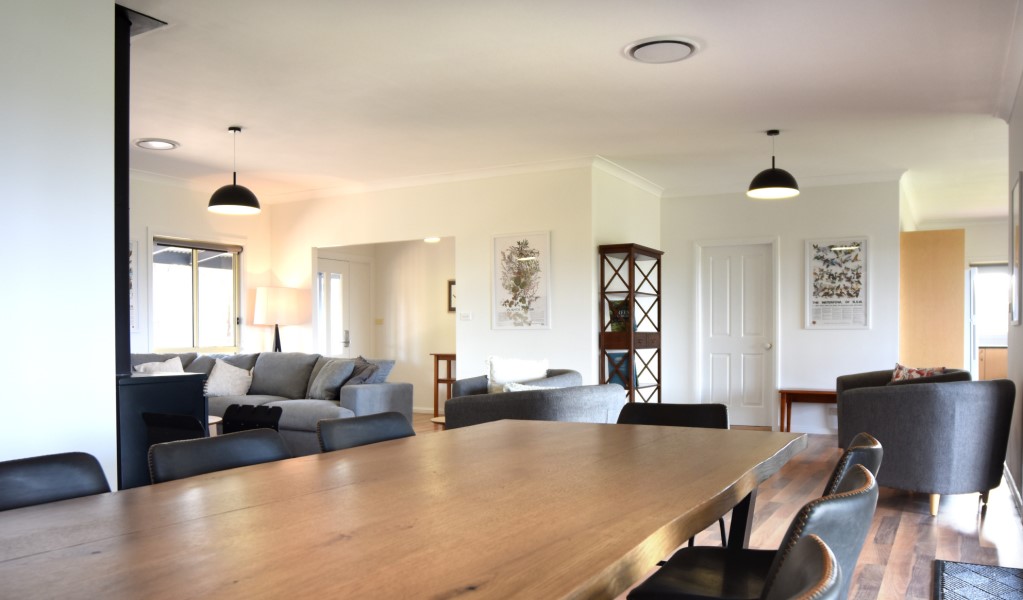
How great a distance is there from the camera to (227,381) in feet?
22.8

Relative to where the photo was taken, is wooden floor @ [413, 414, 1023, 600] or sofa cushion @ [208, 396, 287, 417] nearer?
wooden floor @ [413, 414, 1023, 600]

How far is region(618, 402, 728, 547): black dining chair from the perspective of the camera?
3.01 m

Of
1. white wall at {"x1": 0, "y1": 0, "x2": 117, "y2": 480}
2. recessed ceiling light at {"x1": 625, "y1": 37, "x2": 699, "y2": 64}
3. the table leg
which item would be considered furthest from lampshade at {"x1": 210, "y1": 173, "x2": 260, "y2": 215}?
the table leg

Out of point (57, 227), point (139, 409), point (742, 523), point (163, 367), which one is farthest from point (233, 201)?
point (742, 523)

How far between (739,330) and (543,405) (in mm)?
4310

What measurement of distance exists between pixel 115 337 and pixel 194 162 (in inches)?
164

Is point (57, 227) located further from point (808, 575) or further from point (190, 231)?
point (190, 231)

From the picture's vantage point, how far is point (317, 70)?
4.43 metres

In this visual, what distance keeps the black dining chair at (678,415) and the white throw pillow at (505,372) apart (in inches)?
86.3

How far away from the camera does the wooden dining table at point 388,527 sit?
1.07 metres

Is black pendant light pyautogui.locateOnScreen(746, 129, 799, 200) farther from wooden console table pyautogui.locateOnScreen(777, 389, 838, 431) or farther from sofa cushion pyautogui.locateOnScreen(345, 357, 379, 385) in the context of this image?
sofa cushion pyautogui.locateOnScreen(345, 357, 379, 385)

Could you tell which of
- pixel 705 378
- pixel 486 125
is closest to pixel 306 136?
pixel 486 125

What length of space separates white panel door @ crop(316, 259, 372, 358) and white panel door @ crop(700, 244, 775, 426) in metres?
4.32

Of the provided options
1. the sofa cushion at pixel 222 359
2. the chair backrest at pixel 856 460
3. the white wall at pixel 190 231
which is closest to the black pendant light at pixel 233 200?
the white wall at pixel 190 231
